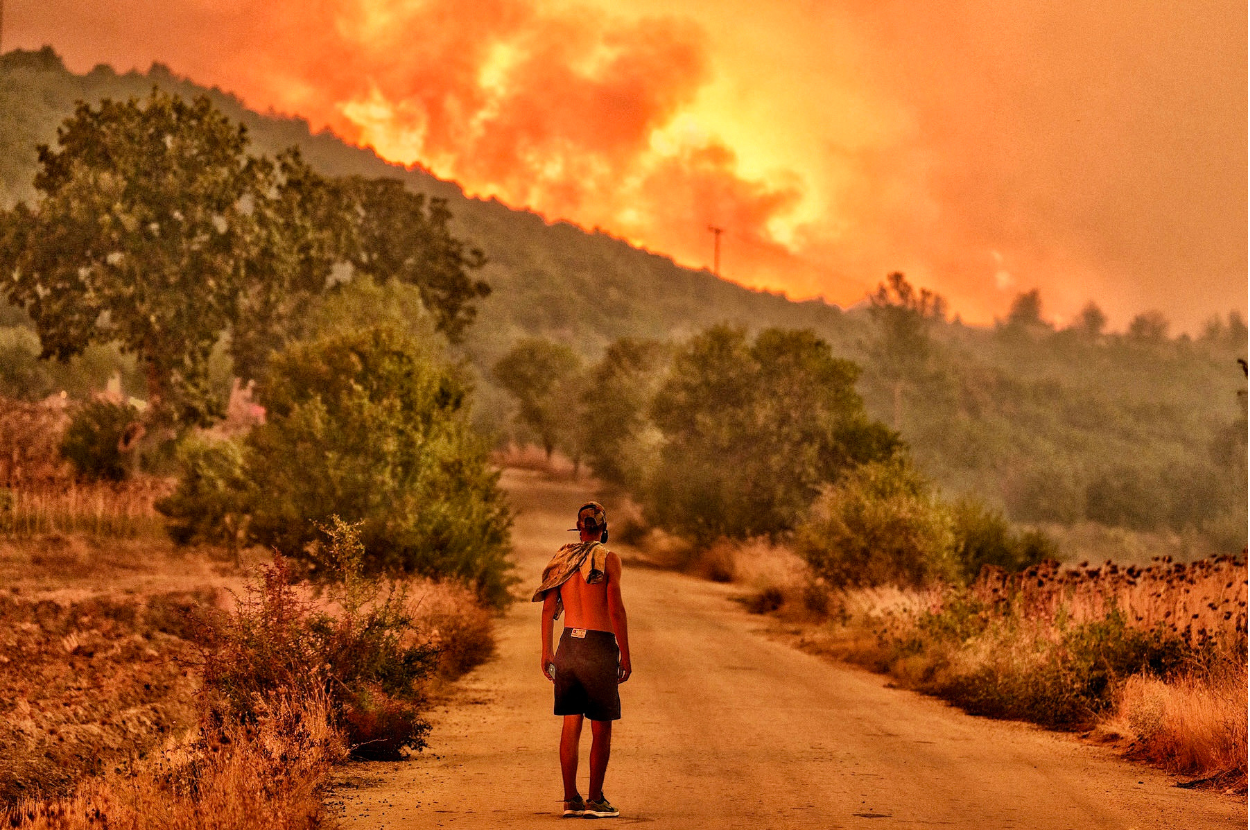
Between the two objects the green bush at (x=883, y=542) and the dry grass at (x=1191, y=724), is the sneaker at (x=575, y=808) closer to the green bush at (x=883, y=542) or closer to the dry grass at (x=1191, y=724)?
the dry grass at (x=1191, y=724)

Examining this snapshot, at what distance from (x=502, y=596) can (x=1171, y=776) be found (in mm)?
17118

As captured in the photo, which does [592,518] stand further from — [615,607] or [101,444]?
[101,444]

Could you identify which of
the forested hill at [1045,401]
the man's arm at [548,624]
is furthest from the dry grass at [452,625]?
the forested hill at [1045,401]

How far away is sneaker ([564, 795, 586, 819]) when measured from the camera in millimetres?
9641

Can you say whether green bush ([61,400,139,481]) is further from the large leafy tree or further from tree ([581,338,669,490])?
tree ([581,338,669,490])

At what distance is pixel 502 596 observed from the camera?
93.7 ft

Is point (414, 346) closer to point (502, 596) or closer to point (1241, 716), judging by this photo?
point (502, 596)

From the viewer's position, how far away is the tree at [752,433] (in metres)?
49.8

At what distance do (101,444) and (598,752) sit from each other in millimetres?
36120

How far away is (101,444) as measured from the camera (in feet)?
138

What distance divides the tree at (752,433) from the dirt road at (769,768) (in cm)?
2846

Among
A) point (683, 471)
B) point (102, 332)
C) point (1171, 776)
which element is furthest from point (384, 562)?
point (683, 471)

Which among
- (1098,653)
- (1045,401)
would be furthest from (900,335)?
(1098,653)

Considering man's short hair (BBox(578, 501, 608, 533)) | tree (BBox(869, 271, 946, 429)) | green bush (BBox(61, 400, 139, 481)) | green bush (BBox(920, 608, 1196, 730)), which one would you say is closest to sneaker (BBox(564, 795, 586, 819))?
man's short hair (BBox(578, 501, 608, 533))
